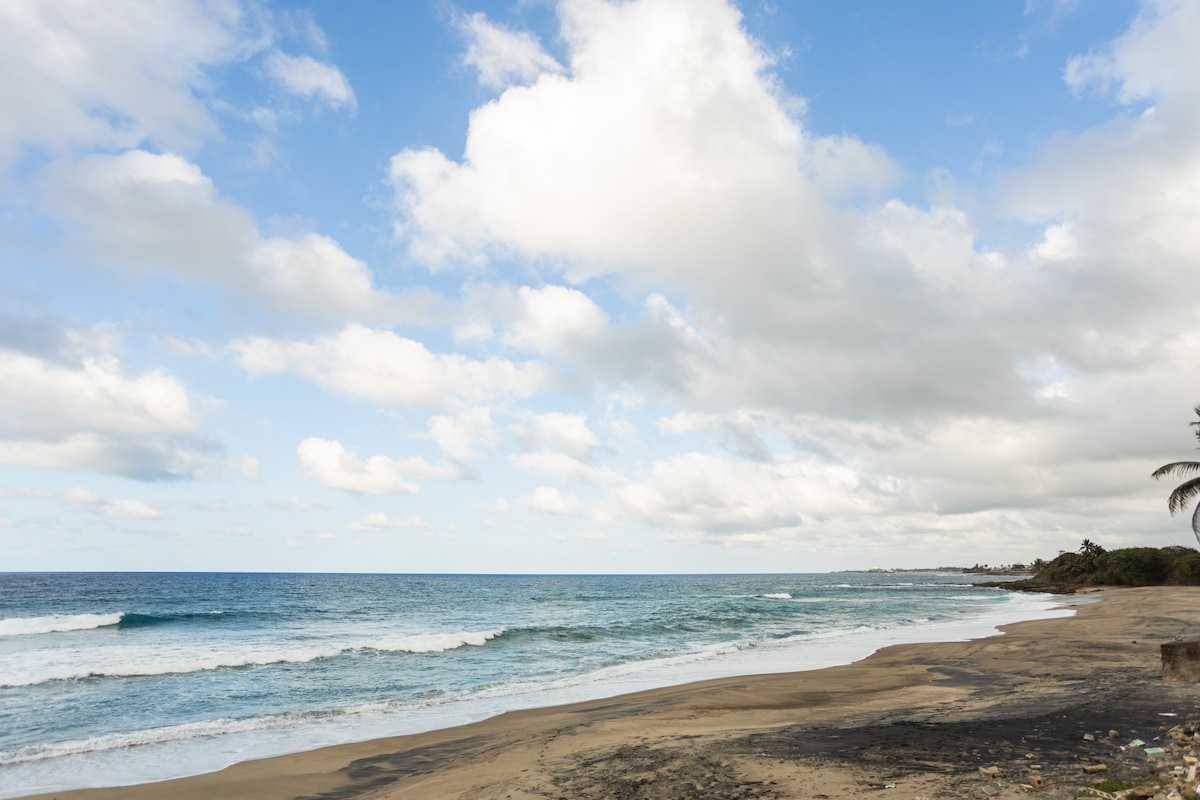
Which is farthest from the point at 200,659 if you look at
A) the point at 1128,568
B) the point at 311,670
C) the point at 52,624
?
the point at 1128,568

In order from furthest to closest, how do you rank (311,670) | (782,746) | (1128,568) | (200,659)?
(1128,568)
(200,659)
(311,670)
(782,746)

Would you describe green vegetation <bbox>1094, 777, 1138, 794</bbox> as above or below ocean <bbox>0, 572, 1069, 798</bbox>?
above

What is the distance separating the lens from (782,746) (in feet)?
34.3

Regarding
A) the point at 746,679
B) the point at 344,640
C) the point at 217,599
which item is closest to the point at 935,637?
the point at 746,679

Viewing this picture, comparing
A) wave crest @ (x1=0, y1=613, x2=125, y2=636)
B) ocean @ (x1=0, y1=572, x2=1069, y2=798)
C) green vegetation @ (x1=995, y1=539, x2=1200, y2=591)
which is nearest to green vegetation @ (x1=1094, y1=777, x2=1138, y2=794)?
ocean @ (x1=0, y1=572, x2=1069, y2=798)

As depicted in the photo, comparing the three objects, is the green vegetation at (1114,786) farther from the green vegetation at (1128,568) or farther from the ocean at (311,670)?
the green vegetation at (1128,568)

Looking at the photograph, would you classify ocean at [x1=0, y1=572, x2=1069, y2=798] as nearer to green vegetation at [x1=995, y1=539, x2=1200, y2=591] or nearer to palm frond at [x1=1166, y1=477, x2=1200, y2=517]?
palm frond at [x1=1166, y1=477, x2=1200, y2=517]

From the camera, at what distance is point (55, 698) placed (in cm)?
1933

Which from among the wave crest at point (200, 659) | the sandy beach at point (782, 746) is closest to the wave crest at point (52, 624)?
the wave crest at point (200, 659)

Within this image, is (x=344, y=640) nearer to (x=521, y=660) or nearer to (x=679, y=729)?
(x=521, y=660)

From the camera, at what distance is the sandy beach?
8469 mm

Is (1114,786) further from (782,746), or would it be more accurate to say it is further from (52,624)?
(52,624)

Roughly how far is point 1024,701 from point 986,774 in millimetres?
6553

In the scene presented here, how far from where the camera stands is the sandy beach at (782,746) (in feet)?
27.8
